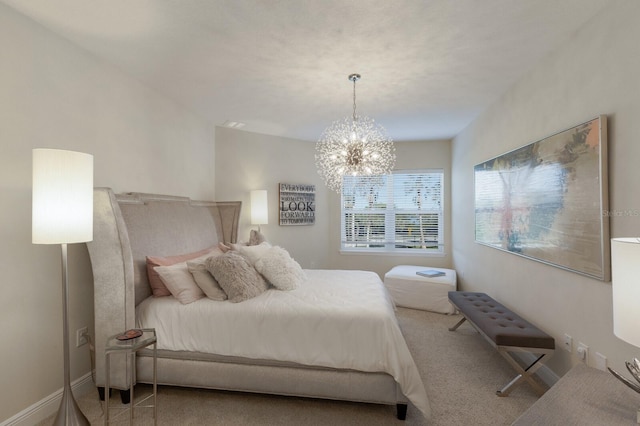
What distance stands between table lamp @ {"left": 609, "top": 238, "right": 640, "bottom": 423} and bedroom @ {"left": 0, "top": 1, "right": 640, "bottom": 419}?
88 cm

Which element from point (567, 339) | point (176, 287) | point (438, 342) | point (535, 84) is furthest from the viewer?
point (438, 342)

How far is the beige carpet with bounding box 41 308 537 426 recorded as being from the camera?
6.71 feet

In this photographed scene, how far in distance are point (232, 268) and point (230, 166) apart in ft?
8.09

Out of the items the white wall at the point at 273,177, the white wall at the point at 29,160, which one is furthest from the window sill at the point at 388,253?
the white wall at the point at 29,160

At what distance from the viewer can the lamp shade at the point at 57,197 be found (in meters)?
1.65

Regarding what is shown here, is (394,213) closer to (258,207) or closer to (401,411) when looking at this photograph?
(258,207)

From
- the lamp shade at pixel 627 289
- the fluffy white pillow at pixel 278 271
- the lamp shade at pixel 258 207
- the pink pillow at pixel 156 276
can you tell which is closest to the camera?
the lamp shade at pixel 627 289

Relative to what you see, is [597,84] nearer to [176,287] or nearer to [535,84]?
[535,84]

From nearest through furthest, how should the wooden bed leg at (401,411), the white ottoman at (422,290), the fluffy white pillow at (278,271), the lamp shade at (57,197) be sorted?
1. the lamp shade at (57,197)
2. the wooden bed leg at (401,411)
3. the fluffy white pillow at (278,271)
4. the white ottoman at (422,290)

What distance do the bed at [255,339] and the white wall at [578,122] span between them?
1223 mm

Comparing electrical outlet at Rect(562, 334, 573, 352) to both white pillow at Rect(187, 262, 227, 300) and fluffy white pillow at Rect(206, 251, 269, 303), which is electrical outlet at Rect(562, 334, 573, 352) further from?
white pillow at Rect(187, 262, 227, 300)

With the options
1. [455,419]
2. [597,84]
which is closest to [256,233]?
[455,419]

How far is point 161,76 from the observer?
9.37 feet

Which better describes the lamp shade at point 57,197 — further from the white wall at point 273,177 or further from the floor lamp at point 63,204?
the white wall at point 273,177
